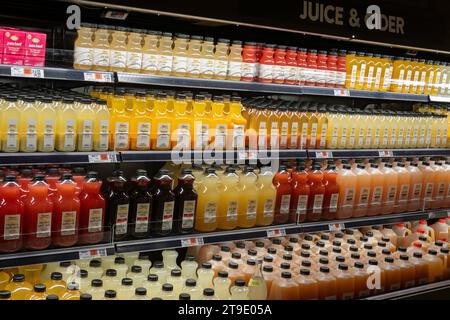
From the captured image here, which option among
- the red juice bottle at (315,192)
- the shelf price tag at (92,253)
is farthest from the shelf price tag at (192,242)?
the red juice bottle at (315,192)

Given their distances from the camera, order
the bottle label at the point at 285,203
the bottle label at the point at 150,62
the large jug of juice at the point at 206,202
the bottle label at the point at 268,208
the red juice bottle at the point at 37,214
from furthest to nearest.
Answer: the bottle label at the point at 285,203 < the bottle label at the point at 268,208 < the large jug of juice at the point at 206,202 < the bottle label at the point at 150,62 < the red juice bottle at the point at 37,214

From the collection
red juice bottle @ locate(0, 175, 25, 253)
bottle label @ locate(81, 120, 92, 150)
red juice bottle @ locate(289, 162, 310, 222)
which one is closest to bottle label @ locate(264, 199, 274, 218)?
red juice bottle @ locate(289, 162, 310, 222)

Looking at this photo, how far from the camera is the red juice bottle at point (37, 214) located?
286 centimetres

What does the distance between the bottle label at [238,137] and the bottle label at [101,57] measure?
96cm

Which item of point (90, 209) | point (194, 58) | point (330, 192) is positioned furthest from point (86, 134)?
point (330, 192)

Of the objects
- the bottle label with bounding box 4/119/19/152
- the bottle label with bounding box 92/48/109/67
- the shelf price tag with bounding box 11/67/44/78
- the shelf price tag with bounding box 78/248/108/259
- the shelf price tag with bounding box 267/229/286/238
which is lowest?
the shelf price tag with bounding box 78/248/108/259

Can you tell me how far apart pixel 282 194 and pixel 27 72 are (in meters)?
1.92

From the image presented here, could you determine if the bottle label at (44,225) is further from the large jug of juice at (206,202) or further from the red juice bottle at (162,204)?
the large jug of juice at (206,202)

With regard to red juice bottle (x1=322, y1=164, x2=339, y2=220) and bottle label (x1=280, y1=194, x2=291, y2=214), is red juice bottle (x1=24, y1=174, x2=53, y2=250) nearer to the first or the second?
bottle label (x1=280, y1=194, x2=291, y2=214)

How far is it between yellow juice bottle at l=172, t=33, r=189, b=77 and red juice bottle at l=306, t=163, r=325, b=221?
127cm

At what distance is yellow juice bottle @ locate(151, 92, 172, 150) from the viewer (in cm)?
331
